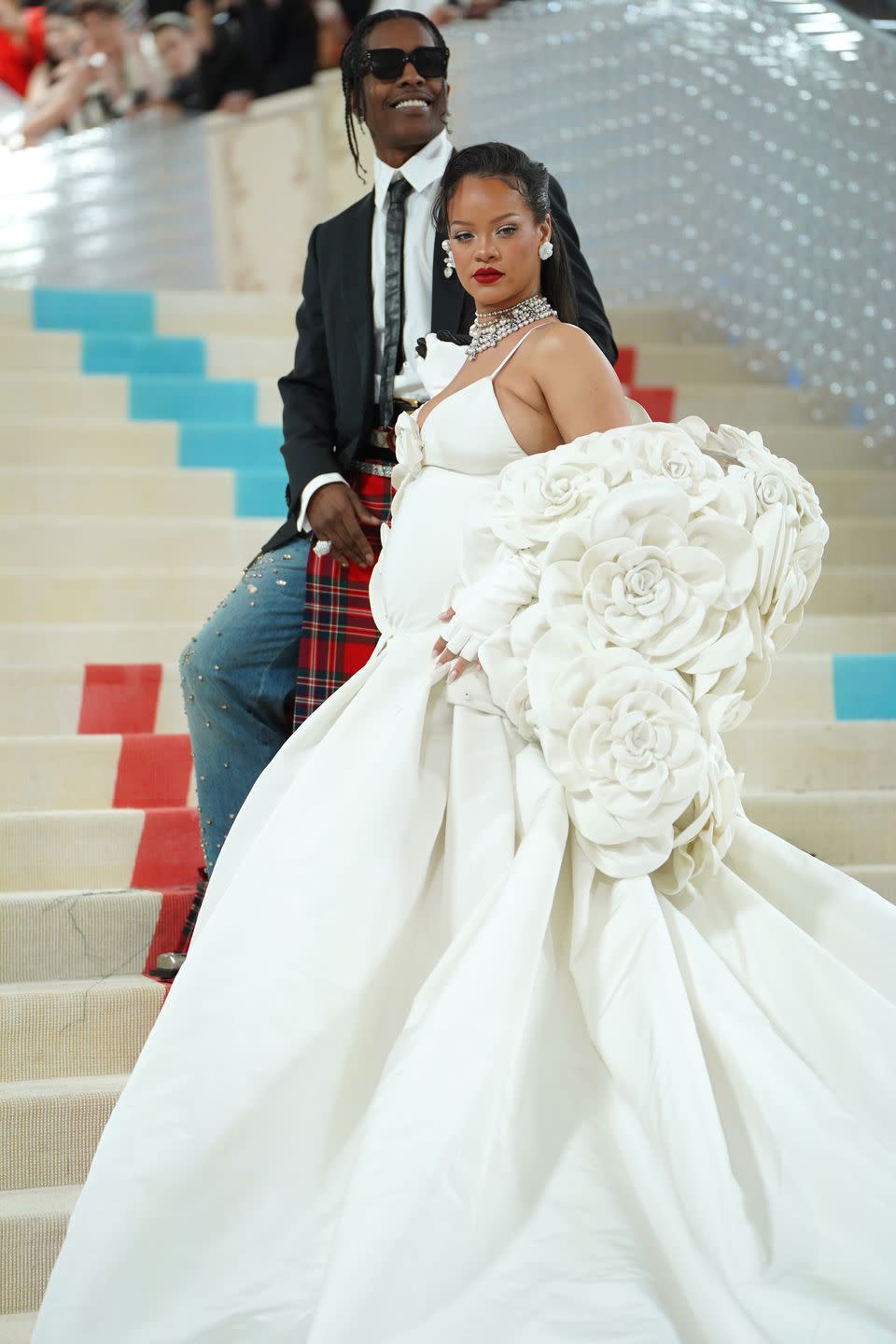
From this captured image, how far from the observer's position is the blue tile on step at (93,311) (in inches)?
203

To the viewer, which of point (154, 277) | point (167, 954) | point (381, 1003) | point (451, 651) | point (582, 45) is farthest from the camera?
point (154, 277)

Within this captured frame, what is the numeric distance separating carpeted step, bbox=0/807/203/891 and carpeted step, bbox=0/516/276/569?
118cm

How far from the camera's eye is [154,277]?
6.03 metres

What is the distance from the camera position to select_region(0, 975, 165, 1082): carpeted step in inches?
91.2

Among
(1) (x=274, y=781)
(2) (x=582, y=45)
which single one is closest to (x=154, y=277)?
(2) (x=582, y=45)

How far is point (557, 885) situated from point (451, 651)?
0.34 m

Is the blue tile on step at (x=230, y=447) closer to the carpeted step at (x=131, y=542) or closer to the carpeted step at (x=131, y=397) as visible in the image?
the carpeted step at (x=131, y=397)

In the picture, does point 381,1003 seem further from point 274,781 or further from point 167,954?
point 167,954

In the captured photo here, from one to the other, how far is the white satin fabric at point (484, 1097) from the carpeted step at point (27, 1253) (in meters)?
0.52

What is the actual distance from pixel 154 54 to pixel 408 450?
5.09 meters

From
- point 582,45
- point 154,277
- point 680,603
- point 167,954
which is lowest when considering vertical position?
point 167,954

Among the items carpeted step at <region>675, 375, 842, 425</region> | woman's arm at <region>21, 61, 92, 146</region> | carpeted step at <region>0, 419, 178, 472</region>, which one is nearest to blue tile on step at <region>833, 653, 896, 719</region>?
carpeted step at <region>675, 375, 842, 425</region>

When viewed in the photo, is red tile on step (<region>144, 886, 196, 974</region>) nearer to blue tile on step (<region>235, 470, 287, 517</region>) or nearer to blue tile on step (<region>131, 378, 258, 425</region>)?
blue tile on step (<region>235, 470, 287, 517</region>)

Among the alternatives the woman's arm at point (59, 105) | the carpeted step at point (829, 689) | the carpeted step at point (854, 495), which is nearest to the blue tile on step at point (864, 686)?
the carpeted step at point (829, 689)
